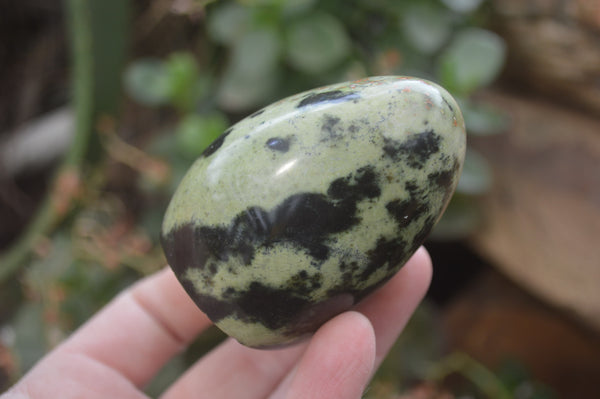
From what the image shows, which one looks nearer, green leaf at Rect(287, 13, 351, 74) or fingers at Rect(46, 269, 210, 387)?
fingers at Rect(46, 269, 210, 387)

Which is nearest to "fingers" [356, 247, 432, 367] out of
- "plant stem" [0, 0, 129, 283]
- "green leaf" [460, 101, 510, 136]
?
"green leaf" [460, 101, 510, 136]

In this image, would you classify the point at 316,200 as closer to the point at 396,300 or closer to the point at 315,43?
the point at 396,300

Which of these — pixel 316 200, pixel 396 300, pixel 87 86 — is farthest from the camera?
pixel 87 86

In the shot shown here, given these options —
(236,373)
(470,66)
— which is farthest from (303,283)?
(470,66)

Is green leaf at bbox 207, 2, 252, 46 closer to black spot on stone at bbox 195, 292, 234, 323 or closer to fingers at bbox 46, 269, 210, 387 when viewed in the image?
fingers at bbox 46, 269, 210, 387

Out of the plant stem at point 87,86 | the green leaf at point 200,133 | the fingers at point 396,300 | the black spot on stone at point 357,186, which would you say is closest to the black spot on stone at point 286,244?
the black spot on stone at point 357,186
